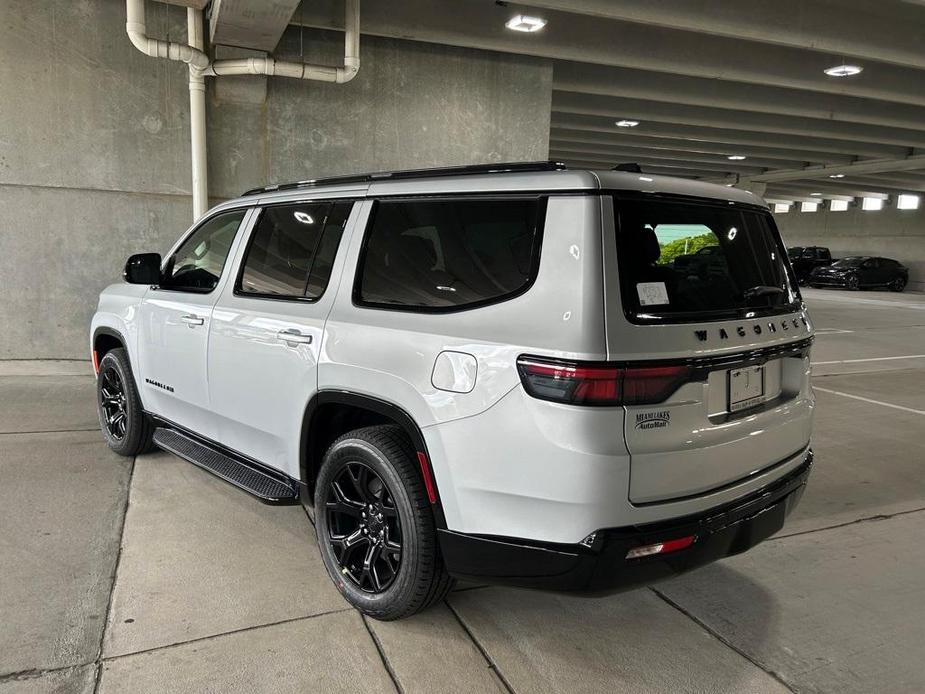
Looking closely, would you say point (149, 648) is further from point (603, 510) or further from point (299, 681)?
point (603, 510)

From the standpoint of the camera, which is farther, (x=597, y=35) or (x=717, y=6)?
(x=597, y=35)

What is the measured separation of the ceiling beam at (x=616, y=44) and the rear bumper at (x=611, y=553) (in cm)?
701

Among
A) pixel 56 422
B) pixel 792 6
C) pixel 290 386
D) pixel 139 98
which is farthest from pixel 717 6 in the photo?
pixel 56 422

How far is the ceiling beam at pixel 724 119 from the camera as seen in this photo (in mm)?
13094

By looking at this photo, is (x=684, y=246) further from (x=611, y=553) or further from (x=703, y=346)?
(x=611, y=553)

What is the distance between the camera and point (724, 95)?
40.6ft

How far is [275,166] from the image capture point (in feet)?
26.5

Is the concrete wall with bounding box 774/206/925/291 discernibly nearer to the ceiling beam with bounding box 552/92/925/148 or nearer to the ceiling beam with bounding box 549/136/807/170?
the ceiling beam with bounding box 549/136/807/170

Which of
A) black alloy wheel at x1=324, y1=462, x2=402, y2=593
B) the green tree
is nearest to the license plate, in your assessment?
the green tree

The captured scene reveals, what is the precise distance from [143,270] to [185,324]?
2.04ft

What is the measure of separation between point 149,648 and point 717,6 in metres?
8.81

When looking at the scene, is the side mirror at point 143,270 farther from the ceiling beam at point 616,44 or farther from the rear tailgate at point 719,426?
the ceiling beam at point 616,44

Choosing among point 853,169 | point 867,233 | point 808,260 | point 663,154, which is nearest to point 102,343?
point 663,154

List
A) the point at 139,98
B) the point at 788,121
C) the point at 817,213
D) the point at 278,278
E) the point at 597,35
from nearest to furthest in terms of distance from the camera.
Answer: the point at 278,278
the point at 139,98
the point at 597,35
the point at 788,121
the point at 817,213
